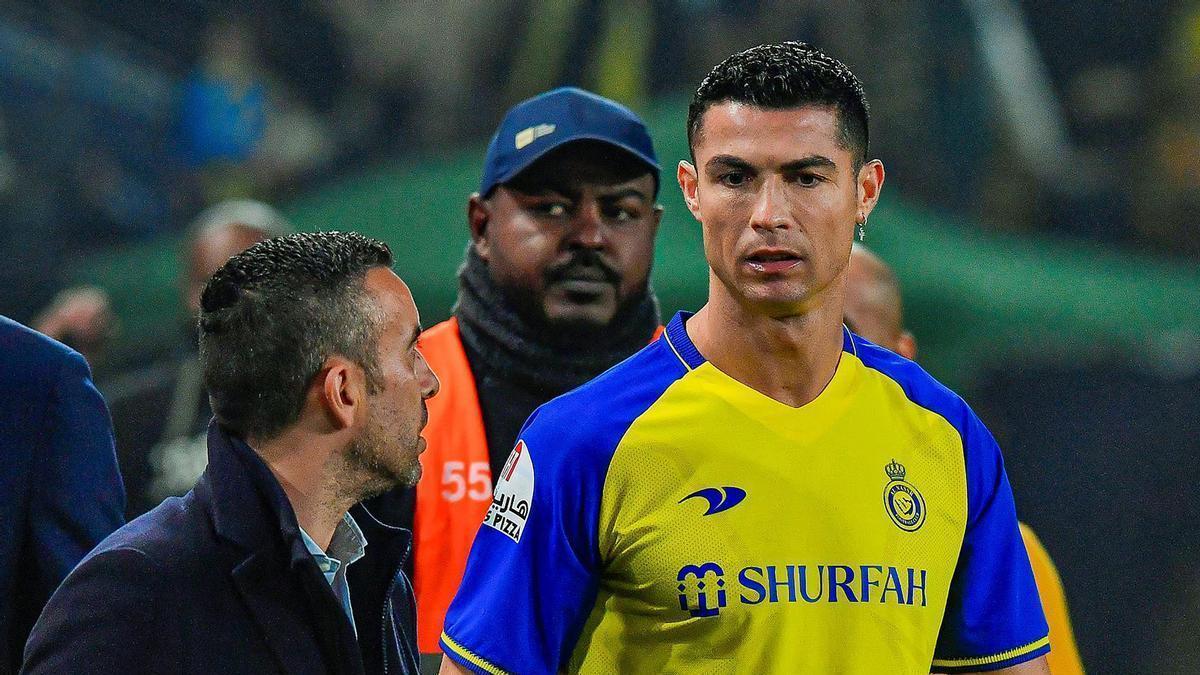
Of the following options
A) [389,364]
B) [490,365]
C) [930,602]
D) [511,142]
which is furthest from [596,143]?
[930,602]

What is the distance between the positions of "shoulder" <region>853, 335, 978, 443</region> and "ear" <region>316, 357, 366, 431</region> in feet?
1.99

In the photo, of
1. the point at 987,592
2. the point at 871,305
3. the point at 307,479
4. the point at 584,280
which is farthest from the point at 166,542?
the point at 871,305

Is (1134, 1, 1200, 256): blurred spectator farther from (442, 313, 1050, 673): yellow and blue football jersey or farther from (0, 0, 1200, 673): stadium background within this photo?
(442, 313, 1050, 673): yellow and blue football jersey

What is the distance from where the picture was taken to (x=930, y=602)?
168 centimetres

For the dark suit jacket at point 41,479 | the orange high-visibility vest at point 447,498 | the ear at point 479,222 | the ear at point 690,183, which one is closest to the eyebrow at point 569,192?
the ear at point 479,222

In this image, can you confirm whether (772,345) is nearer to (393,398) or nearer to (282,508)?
(393,398)

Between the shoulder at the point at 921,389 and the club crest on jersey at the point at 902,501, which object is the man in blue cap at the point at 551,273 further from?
the club crest on jersey at the point at 902,501

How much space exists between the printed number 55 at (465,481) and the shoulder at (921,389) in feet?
2.25

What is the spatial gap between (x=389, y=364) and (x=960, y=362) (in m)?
3.97

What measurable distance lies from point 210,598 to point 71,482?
51cm

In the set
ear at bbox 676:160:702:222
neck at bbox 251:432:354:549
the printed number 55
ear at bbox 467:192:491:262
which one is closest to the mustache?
ear at bbox 467:192:491:262

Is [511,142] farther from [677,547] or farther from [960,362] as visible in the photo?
[960,362]

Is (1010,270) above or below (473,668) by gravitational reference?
above

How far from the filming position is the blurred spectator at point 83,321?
4.41 meters
